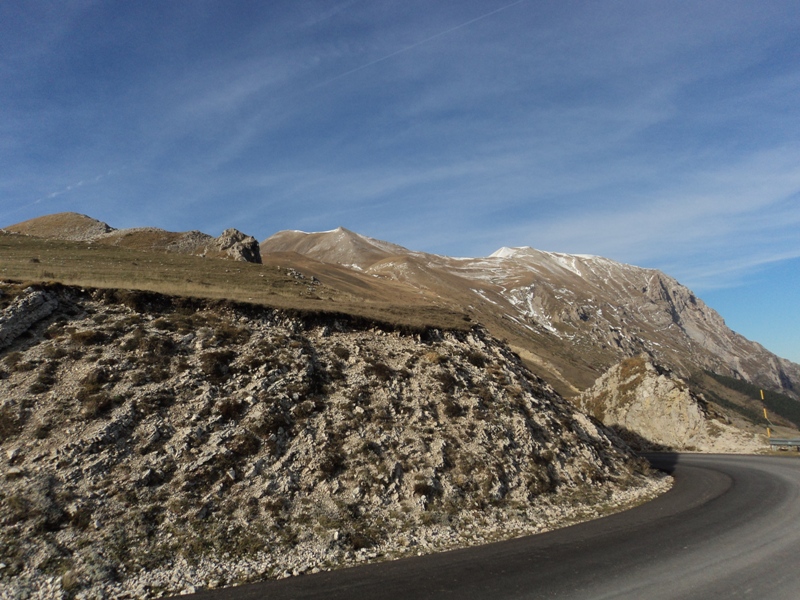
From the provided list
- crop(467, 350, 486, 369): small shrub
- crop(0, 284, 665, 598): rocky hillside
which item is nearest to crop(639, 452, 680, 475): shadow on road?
crop(0, 284, 665, 598): rocky hillside

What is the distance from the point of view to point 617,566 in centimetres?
1398

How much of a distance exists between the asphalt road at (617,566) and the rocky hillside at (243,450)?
143 centimetres

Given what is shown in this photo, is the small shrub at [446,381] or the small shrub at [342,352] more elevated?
the small shrub at [342,352]

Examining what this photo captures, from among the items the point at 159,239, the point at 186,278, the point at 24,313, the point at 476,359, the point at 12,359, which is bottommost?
the point at 12,359

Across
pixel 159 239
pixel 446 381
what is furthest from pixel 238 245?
pixel 446 381

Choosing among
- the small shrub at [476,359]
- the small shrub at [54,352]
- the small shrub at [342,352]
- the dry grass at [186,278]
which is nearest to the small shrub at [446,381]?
the small shrub at [476,359]

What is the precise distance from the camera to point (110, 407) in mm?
18547

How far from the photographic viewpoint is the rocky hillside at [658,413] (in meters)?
43.2

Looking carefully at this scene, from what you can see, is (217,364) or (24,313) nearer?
(24,313)

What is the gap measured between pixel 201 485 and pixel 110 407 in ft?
17.2

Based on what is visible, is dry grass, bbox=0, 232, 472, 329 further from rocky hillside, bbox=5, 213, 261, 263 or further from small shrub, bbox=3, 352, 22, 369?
rocky hillside, bbox=5, 213, 261, 263

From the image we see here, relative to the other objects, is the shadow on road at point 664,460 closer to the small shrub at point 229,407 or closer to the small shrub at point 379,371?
the small shrub at point 379,371

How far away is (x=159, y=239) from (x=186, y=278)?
45639 mm

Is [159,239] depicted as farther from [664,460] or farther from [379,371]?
[664,460]
